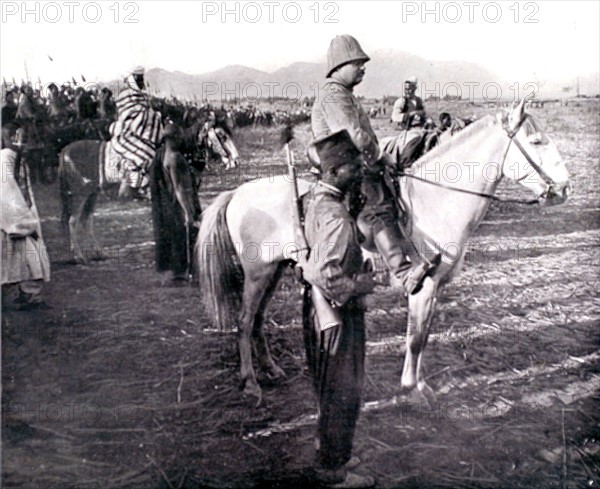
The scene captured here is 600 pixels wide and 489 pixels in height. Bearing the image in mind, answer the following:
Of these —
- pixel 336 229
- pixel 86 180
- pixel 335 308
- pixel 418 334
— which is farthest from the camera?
pixel 418 334

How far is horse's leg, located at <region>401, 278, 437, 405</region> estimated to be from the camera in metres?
3.83

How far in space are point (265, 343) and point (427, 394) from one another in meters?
0.95

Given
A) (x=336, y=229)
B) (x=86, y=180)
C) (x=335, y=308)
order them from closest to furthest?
(x=336, y=229) → (x=335, y=308) → (x=86, y=180)

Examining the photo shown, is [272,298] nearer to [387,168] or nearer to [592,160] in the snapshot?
[387,168]

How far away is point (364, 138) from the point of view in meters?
3.55

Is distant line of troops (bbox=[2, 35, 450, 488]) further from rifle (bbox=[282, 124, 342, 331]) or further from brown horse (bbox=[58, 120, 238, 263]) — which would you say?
brown horse (bbox=[58, 120, 238, 263])

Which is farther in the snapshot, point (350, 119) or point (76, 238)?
point (76, 238)

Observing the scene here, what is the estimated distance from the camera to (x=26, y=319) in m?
3.74

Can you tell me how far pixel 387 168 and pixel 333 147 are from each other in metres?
0.35

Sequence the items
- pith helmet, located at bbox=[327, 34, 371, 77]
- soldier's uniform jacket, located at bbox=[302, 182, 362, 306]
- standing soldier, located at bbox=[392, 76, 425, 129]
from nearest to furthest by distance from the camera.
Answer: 1. soldier's uniform jacket, located at bbox=[302, 182, 362, 306]
2. pith helmet, located at bbox=[327, 34, 371, 77]
3. standing soldier, located at bbox=[392, 76, 425, 129]

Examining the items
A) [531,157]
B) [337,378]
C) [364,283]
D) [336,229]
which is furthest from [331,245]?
[531,157]

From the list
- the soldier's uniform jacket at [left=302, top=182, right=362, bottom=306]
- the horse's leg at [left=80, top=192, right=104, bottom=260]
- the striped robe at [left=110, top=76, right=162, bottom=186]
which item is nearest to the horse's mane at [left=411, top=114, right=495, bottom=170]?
the soldier's uniform jacket at [left=302, top=182, right=362, bottom=306]

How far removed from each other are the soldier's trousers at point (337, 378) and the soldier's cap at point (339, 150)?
70 cm

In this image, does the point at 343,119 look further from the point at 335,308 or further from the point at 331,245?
the point at 335,308
